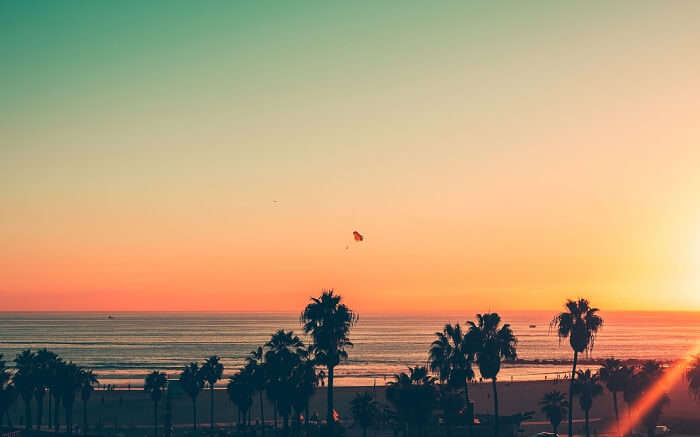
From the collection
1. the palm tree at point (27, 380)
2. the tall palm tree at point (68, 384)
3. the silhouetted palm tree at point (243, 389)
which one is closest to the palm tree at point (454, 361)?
the silhouetted palm tree at point (243, 389)

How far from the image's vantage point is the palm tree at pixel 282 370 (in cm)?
6206

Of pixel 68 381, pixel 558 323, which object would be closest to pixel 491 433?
pixel 558 323

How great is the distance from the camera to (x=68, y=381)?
76.2 meters

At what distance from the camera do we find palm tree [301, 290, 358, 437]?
61.0 m

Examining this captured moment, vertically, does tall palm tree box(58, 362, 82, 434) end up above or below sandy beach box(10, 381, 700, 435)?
above

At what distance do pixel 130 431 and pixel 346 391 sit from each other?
4704cm

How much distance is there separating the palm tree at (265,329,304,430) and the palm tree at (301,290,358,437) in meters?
1.92

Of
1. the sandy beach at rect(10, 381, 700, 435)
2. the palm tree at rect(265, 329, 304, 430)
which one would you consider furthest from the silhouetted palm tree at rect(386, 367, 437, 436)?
the sandy beach at rect(10, 381, 700, 435)

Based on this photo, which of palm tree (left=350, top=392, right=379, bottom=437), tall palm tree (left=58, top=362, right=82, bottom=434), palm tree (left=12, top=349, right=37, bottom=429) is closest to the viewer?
palm tree (left=350, top=392, right=379, bottom=437)

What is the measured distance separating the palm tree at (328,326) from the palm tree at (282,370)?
1.92 m

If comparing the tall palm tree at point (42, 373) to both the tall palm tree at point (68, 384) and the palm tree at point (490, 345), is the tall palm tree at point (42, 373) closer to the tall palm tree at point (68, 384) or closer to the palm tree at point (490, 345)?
the tall palm tree at point (68, 384)

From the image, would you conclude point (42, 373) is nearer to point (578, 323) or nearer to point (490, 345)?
point (490, 345)

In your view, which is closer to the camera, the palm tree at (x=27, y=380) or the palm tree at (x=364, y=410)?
the palm tree at (x=364, y=410)

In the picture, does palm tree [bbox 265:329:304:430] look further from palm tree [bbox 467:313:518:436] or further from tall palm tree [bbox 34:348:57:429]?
tall palm tree [bbox 34:348:57:429]
